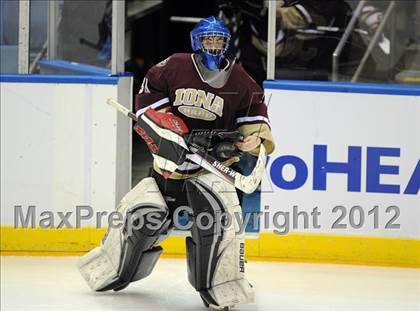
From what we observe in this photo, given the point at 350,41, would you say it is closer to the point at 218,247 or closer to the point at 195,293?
the point at 195,293

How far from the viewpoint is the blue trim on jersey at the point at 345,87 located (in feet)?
18.6

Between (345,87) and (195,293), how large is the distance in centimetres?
141

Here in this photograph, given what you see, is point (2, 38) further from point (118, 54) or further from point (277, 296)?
point (277, 296)

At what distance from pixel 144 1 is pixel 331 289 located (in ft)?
13.5

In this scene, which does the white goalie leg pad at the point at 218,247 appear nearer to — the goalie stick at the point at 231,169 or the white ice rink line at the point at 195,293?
the goalie stick at the point at 231,169

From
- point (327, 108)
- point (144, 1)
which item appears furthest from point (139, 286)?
point (144, 1)

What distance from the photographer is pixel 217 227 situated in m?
4.60

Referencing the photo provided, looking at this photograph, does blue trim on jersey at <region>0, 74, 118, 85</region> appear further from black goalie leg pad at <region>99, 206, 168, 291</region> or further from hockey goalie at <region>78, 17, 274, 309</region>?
black goalie leg pad at <region>99, 206, 168, 291</region>

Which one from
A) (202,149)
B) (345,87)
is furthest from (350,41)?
(202,149)

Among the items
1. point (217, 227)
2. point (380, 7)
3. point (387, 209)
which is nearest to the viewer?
point (217, 227)

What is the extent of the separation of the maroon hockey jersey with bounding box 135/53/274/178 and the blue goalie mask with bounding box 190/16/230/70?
0.30 feet

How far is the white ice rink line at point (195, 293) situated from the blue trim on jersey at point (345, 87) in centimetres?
92

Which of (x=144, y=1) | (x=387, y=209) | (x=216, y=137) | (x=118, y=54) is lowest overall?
(x=387, y=209)

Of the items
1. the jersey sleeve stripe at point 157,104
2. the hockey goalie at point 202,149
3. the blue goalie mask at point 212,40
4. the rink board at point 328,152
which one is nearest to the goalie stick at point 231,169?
the hockey goalie at point 202,149
